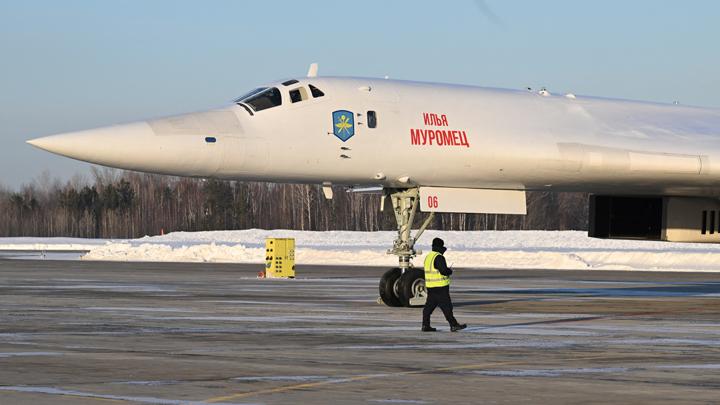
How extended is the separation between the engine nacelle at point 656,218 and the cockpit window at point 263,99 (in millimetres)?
7226

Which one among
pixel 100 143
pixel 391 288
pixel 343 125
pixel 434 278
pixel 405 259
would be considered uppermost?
pixel 343 125

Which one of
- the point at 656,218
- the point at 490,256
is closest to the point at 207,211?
the point at 490,256

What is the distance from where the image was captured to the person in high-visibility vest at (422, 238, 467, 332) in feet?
57.1

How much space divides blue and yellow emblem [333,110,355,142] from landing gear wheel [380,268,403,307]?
3.02 meters

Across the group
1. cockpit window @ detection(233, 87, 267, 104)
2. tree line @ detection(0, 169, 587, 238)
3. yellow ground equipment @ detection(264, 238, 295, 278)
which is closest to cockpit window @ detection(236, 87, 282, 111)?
cockpit window @ detection(233, 87, 267, 104)

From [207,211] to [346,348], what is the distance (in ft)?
320

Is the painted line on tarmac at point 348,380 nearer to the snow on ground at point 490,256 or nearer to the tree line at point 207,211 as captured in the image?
the snow on ground at point 490,256

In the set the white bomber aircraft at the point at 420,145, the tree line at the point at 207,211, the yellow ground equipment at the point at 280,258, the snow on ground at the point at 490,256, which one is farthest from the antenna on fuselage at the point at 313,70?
the tree line at the point at 207,211

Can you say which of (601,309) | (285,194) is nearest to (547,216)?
(285,194)

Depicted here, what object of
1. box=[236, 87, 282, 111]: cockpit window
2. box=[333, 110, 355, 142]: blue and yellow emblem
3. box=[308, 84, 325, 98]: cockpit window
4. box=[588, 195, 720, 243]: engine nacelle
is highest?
box=[308, 84, 325, 98]: cockpit window

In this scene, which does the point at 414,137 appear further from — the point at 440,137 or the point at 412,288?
the point at 412,288

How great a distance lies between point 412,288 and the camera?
2211 centimetres

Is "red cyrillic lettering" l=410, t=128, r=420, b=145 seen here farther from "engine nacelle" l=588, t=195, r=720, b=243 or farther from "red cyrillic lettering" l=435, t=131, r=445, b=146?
"engine nacelle" l=588, t=195, r=720, b=243

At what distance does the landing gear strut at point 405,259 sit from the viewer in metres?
22.1
